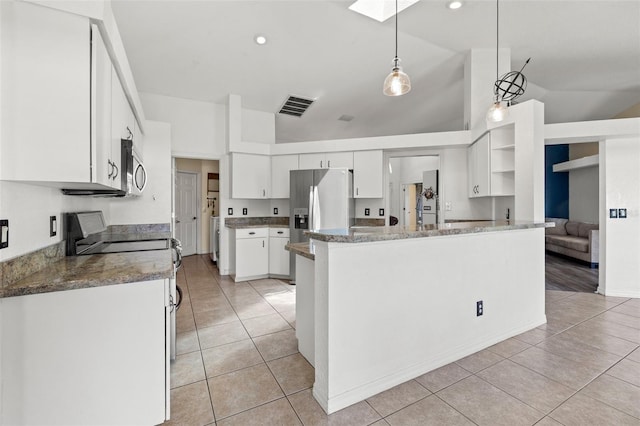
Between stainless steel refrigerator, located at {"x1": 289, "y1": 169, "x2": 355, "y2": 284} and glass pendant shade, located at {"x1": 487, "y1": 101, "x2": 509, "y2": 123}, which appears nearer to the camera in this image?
glass pendant shade, located at {"x1": 487, "y1": 101, "x2": 509, "y2": 123}

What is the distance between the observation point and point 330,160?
4469mm

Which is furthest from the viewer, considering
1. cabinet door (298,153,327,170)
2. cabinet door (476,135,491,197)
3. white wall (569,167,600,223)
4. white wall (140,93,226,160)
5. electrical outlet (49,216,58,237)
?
white wall (569,167,600,223)

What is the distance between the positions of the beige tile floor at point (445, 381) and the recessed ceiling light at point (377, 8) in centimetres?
337

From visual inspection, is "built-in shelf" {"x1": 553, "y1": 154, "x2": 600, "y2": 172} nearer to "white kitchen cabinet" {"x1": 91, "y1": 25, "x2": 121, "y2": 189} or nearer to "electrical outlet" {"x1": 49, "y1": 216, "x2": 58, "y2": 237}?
"white kitchen cabinet" {"x1": 91, "y1": 25, "x2": 121, "y2": 189}

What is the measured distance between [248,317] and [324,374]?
149 cm

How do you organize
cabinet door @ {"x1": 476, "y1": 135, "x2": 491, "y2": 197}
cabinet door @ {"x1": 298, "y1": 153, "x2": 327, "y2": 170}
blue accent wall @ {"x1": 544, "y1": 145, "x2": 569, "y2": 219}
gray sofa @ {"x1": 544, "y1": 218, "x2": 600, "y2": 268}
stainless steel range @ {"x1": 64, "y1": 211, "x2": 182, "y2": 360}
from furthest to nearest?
blue accent wall @ {"x1": 544, "y1": 145, "x2": 569, "y2": 219}
gray sofa @ {"x1": 544, "y1": 218, "x2": 600, "y2": 268}
cabinet door @ {"x1": 298, "y1": 153, "x2": 327, "y2": 170}
cabinet door @ {"x1": 476, "y1": 135, "x2": 491, "y2": 197}
stainless steel range @ {"x1": 64, "y1": 211, "x2": 182, "y2": 360}

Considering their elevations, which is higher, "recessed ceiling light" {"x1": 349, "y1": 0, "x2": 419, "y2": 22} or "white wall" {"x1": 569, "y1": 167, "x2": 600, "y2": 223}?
"recessed ceiling light" {"x1": 349, "y1": 0, "x2": 419, "y2": 22}

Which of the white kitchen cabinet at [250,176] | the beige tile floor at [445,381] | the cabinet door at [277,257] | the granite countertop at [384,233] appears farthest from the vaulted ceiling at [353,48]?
the beige tile floor at [445,381]

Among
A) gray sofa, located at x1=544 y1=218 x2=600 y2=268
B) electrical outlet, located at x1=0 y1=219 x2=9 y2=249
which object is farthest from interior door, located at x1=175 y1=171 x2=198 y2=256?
gray sofa, located at x1=544 y1=218 x2=600 y2=268

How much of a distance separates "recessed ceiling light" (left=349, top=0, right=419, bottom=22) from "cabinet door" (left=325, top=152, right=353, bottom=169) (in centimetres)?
182

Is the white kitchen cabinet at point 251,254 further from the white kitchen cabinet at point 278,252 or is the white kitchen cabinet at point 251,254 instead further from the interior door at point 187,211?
the interior door at point 187,211

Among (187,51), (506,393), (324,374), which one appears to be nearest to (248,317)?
(324,374)

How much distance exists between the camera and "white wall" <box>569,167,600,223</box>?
622cm

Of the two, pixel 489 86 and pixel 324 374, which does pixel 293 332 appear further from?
pixel 489 86
